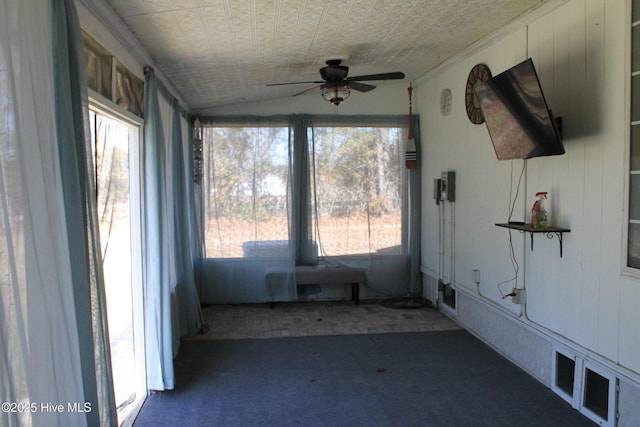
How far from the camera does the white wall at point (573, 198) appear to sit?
2445 millimetres

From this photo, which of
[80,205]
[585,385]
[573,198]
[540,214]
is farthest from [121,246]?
[585,385]

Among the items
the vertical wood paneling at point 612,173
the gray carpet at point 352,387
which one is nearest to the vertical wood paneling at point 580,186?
the vertical wood paneling at point 612,173

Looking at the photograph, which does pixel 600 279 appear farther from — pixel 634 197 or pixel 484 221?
pixel 484 221

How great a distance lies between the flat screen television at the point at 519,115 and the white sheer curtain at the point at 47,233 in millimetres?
2363

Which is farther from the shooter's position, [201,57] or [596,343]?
[201,57]

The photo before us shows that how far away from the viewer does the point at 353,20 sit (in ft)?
9.98

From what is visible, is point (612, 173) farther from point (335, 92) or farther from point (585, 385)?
point (335, 92)

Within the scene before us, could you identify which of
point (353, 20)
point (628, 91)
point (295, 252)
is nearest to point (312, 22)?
point (353, 20)

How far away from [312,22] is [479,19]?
1.34m

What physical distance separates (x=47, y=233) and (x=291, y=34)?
229 centimetres

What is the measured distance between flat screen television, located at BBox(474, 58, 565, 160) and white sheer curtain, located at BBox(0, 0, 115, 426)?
236cm

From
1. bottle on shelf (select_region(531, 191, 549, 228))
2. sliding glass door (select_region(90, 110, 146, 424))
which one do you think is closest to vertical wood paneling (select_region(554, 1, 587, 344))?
bottle on shelf (select_region(531, 191, 549, 228))

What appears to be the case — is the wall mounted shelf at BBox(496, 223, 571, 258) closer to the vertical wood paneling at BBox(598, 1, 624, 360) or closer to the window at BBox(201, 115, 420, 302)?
the vertical wood paneling at BBox(598, 1, 624, 360)

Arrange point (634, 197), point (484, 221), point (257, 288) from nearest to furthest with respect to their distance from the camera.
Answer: point (634, 197) → point (484, 221) → point (257, 288)
